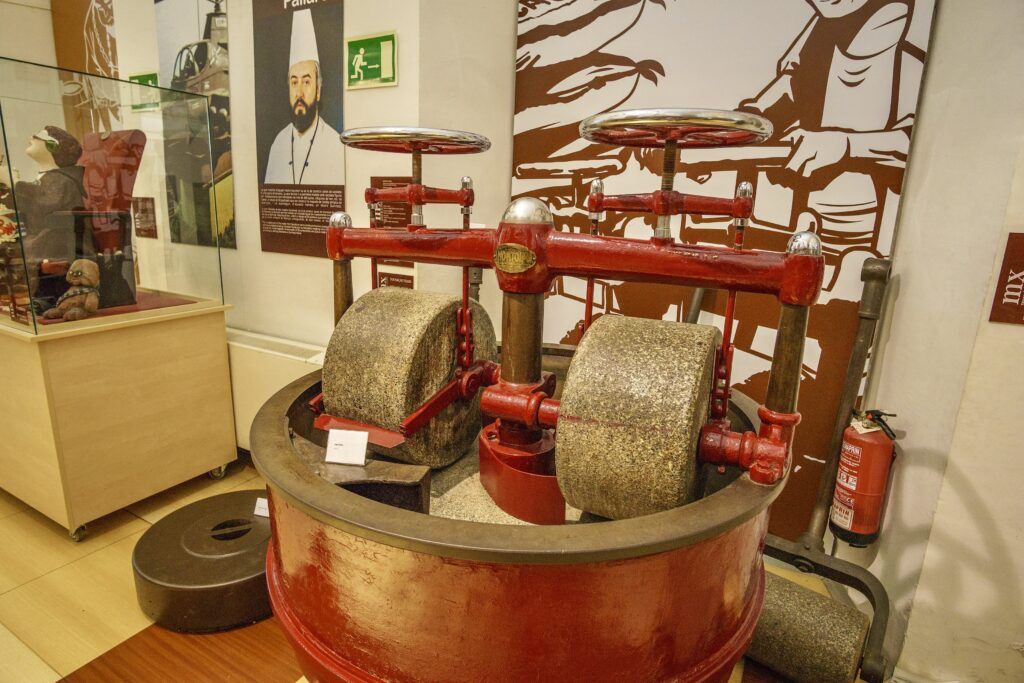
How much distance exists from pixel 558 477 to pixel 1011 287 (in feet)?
5.07

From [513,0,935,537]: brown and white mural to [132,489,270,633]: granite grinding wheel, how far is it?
1.85 m

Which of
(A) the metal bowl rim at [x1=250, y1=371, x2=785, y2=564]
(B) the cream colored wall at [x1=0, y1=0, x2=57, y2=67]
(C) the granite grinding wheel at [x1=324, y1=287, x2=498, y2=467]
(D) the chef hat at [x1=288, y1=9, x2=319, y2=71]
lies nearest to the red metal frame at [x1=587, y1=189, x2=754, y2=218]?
(C) the granite grinding wheel at [x1=324, y1=287, x2=498, y2=467]

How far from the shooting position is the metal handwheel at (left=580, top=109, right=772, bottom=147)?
1.01m

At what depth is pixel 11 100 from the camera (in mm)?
2314

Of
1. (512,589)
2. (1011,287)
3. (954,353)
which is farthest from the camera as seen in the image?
(954,353)

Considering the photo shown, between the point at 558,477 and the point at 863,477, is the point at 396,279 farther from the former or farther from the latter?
the point at 863,477

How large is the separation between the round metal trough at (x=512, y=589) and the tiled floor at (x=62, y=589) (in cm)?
151

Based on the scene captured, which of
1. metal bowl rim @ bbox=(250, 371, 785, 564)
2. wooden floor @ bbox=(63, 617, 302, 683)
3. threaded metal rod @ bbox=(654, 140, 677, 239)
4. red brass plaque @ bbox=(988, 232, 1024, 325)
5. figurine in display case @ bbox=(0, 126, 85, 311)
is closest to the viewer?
metal bowl rim @ bbox=(250, 371, 785, 564)

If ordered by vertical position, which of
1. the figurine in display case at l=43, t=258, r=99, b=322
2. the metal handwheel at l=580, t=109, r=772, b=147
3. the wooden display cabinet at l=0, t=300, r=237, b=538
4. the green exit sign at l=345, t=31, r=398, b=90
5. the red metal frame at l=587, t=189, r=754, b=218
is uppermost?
the green exit sign at l=345, t=31, r=398, b=90

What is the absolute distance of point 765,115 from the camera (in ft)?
7.76

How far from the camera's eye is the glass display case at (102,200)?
246cm

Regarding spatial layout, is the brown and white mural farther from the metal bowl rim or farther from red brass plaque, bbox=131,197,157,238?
red brass plaque, bbox=131,197,157,238

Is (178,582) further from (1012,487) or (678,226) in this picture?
(1012,487)

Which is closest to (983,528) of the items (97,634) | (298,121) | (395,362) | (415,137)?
(395,362)
